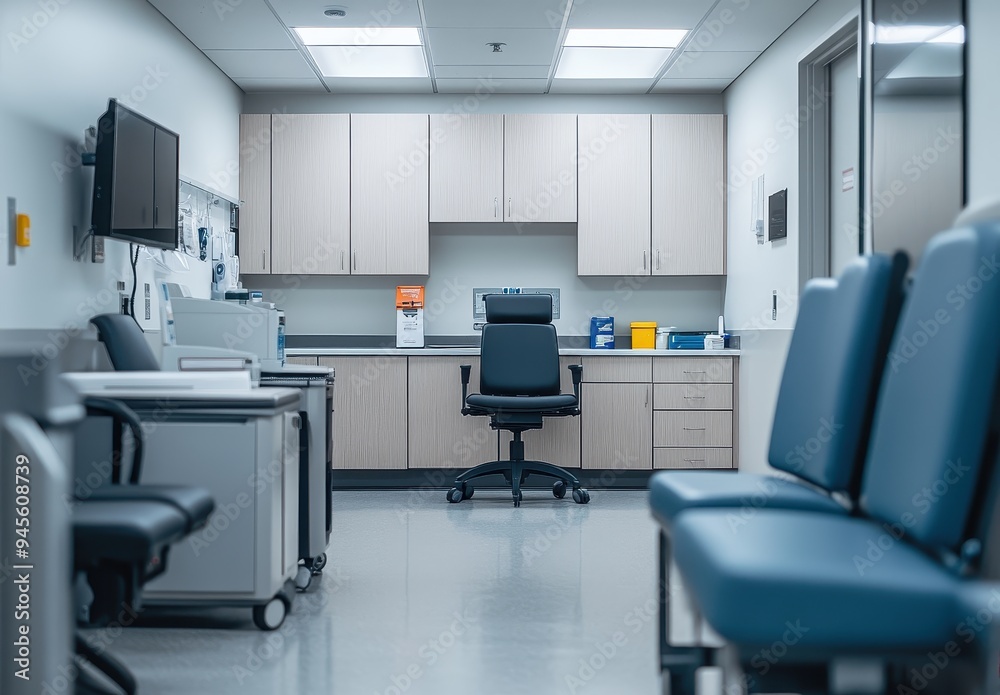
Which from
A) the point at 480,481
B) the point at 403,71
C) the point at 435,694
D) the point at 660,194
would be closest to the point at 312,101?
the point at 403,71

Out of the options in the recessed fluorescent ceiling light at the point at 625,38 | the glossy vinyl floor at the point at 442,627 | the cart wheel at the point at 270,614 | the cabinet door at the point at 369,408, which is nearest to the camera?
the glossy vinyl floor at the point at 442,627

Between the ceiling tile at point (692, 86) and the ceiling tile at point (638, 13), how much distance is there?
99cm

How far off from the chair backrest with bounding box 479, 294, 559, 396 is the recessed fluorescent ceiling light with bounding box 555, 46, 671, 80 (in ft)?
4.71

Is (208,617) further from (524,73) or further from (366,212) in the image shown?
(524,73)

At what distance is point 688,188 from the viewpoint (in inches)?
223

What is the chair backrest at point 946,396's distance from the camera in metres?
1.30

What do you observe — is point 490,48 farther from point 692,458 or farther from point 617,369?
point 692,458

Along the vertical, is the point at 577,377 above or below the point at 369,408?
above

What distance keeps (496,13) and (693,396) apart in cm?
252

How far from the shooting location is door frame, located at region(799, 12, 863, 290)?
444cm

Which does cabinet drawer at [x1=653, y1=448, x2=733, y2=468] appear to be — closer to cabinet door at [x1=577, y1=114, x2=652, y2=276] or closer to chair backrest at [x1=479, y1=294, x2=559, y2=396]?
chair backrest at [x1=479, y1=294, x2=559, y2=396]

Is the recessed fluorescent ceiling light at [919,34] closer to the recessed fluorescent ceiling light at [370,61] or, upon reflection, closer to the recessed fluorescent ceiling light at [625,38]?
the recessed fluorescent ceiling light at [625,38]

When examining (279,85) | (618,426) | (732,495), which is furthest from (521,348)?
(732,495)

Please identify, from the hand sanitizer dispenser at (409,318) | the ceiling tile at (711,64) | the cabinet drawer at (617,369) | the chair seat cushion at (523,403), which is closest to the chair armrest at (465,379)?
the chair seat cushion at (523,403)
